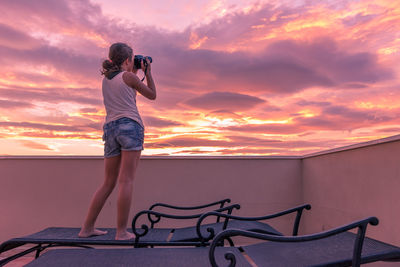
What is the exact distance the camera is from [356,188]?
2.52 meters

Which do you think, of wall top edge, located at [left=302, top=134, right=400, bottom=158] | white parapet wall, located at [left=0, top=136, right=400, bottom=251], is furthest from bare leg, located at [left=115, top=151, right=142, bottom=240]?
wall top edge, located at [left=302, top=134, right=400, bottom=158]

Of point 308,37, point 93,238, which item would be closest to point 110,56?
point 93,238

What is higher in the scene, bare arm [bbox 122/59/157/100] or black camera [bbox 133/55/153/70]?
black camera [bbox 133/55/153/70]

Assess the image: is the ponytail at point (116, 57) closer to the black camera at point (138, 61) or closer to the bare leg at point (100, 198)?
the black camera at point (138, 61)

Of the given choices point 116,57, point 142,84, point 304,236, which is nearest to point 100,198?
point 142,84

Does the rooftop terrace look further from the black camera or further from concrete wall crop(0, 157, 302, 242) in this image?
the black camera

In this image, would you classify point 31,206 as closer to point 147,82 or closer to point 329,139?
point 147,82

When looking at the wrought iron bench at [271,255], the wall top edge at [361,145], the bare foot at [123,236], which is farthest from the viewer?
the bare foot at [123,236]

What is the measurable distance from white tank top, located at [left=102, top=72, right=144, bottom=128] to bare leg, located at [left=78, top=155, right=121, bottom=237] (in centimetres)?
30

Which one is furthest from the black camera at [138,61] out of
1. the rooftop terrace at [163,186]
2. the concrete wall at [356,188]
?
the concrete wall at [356,188]

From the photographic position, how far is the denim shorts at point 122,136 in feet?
7.30

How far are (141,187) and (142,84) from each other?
138 centimetres

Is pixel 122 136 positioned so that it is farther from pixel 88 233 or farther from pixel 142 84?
pixel 88 233

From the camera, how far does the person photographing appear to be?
7.30ft
